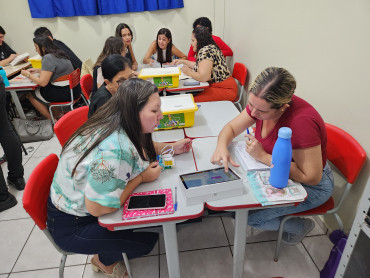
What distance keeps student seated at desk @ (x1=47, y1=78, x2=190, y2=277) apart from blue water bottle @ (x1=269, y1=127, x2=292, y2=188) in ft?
1.78

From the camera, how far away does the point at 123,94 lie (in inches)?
45.7

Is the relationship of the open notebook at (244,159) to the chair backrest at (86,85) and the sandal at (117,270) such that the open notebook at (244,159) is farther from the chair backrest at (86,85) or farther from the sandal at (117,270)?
the chair backrest at (86,85)

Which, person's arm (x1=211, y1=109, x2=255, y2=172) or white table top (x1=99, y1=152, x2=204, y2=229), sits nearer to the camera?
white table top (x1=99, y1=152, x2=204, y2=229)

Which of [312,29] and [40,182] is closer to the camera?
[40,182]

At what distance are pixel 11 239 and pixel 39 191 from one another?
108 centimetres

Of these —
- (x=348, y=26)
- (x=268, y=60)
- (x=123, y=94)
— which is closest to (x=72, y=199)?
(x=123, y=94)

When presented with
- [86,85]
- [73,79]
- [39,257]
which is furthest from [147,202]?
[73,79]

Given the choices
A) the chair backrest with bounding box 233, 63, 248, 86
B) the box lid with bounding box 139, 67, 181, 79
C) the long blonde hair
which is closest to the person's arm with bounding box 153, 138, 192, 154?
the long blonde hair

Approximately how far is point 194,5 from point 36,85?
2814 mm

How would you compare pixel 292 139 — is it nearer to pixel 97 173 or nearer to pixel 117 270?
pixel 97 173

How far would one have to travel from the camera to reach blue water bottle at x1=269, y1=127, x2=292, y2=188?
3.51 ft

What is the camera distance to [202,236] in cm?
192

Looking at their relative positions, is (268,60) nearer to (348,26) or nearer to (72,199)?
(348,26)

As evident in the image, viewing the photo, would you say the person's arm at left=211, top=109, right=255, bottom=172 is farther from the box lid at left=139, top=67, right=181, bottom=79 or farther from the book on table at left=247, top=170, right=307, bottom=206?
the box lid at left=139, top=67, right=181, bottom=79
